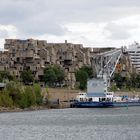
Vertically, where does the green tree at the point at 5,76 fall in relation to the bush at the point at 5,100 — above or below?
above

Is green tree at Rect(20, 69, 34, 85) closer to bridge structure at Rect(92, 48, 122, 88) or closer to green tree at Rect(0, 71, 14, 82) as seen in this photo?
green tree at Rect(0, 71, 14, 82)

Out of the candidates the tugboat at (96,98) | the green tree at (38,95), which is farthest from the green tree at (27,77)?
the green tree at (38,95)

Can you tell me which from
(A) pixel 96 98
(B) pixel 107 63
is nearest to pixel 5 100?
(A) pixel 96 98

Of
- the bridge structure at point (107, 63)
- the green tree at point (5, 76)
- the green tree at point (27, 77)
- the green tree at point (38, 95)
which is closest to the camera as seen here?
the green tree at point (38, 95)

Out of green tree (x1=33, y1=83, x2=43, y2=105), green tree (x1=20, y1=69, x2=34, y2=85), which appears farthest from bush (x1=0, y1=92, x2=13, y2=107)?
green tree (x1=20, y1=69, x2=34, y2=85)

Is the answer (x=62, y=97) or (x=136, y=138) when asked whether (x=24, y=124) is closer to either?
(x=136, y=138)

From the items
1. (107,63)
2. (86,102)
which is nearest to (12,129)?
(86,102)

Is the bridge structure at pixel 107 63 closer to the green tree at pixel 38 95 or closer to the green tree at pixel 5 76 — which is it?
the green tree at pixel 5 76

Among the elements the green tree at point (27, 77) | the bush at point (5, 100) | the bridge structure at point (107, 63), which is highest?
the bridge structure at point (107, 63)

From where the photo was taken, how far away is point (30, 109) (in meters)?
152

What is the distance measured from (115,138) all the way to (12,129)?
19.8m

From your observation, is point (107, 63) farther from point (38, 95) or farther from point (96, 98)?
point (38, 95)

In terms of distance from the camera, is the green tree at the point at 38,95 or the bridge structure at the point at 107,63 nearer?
the green tree at the point at 38,95

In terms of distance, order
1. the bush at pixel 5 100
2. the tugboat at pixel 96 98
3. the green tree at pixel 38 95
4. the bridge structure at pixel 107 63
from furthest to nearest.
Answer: the bridge structure at pixel 107 63 → the tugboat at pixel 96 98 → the green tree at pixel 38 95 → the bush at pixel 5 100
